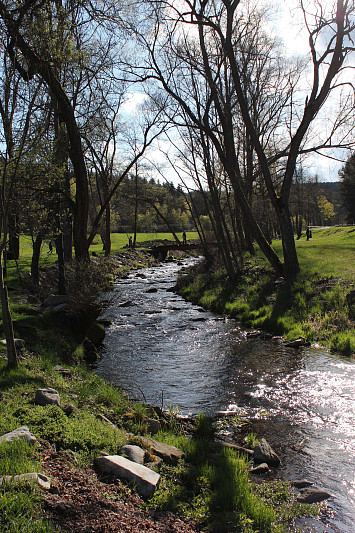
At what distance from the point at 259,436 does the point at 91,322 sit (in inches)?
238

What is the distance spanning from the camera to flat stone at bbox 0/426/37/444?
351 centimetres

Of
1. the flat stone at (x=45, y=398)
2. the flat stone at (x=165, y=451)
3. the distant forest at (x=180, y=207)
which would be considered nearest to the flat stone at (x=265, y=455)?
the flat stone at (x=165, y=451)

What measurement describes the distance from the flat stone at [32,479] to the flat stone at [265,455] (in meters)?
2.58

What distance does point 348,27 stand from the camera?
11.5 metres

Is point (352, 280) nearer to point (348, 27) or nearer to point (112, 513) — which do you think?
point (348, 27)

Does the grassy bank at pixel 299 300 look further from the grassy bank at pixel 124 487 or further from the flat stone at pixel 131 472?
the flat stone at pixel 131 472

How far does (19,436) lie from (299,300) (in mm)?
9586

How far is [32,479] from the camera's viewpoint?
2938 millimetres

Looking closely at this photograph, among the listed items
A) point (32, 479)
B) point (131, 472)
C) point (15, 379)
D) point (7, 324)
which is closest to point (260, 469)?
point (131, 472)

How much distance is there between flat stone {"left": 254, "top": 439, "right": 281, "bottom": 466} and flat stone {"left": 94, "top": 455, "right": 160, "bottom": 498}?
5.07ft

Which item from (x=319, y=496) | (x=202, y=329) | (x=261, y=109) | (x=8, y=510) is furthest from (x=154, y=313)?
(x=261, y=109)

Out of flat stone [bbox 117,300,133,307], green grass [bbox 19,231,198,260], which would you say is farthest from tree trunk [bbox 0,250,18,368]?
flat stone [bbox 117,300,133,307]

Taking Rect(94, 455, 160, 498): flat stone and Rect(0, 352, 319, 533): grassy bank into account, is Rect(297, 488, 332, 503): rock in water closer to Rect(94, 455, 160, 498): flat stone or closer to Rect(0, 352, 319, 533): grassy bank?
Rect(0, 352, 319, 533): grassy bank

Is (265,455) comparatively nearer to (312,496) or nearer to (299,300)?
(312,496)
